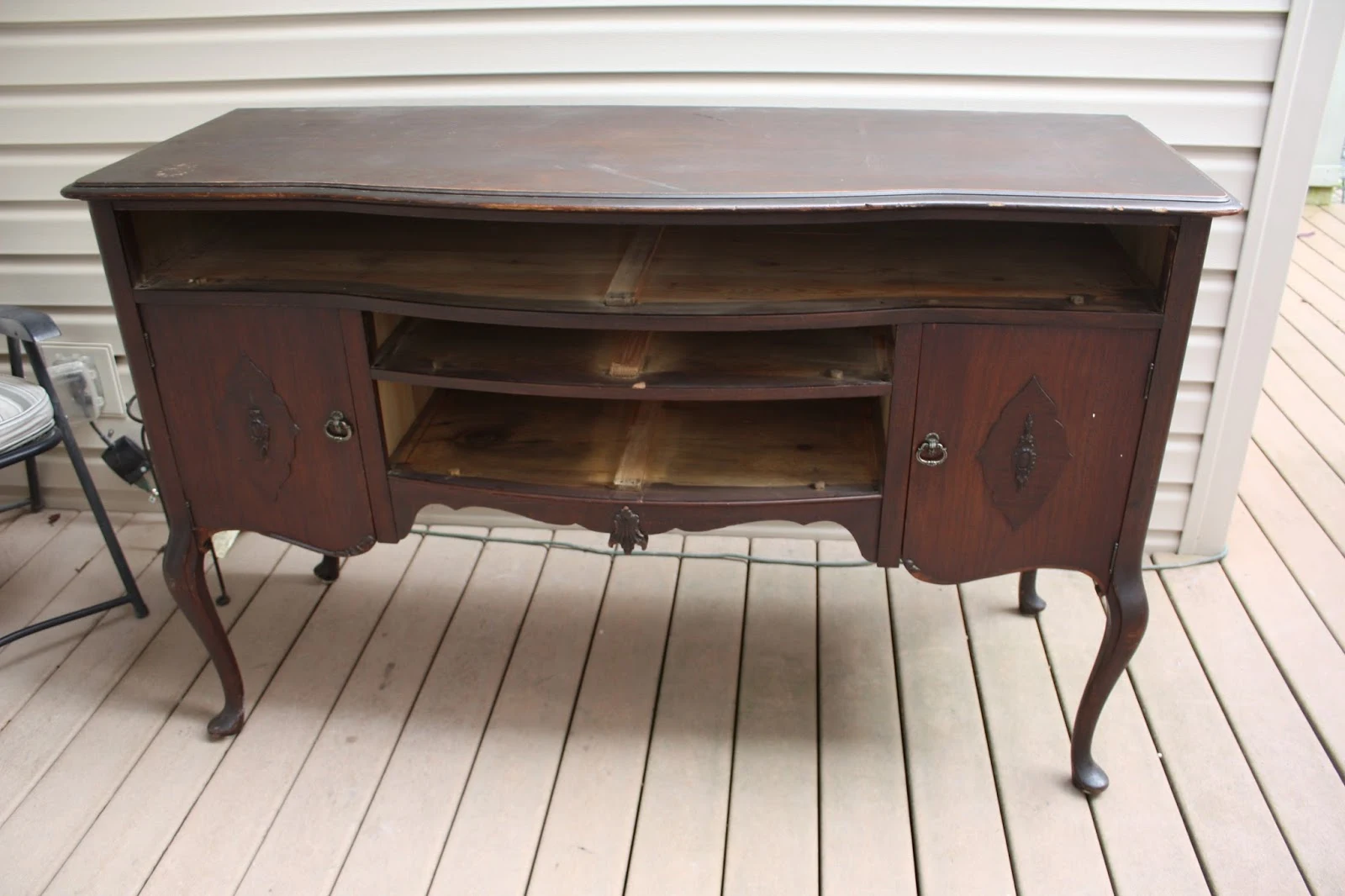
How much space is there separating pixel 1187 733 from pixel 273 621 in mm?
1714

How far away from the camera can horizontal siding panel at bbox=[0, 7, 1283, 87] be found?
6.22ft

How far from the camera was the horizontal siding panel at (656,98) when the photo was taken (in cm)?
193

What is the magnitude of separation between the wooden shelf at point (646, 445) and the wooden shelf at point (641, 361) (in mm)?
144

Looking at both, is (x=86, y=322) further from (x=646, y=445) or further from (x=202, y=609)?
(x=646, y=445)

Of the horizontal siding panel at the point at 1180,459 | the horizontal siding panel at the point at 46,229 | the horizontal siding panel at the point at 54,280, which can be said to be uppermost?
the horizontal siding panel at the point at 46,229

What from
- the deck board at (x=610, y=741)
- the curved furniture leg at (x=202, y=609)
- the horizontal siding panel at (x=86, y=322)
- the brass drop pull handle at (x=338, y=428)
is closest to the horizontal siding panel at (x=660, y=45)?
the horizontal siding panel at (x=86, y=322)

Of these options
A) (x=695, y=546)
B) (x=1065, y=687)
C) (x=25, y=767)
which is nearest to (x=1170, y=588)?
(x=1065, y=687)

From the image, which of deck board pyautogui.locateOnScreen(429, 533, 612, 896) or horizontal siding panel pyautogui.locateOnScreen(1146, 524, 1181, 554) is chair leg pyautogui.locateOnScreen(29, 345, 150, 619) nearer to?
deck board pyautogui.locateOnScreen(429, 533, 612, 896)

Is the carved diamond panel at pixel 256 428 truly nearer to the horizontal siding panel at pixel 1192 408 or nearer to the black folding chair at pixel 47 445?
the black folding chair at pixel 47 445

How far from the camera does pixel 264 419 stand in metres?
1.59

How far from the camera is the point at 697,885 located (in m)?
1.59

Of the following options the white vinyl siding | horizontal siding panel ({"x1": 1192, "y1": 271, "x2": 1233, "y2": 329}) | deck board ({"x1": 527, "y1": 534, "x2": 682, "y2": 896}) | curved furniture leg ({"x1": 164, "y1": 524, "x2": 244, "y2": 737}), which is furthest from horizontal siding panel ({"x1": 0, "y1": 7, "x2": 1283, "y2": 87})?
deck board ({"x1": 527, "y1": 534, "x2": 682, "y2": 896})

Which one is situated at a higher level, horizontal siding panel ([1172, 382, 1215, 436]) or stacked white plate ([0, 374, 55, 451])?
stacked white plate ([0, 374, 55, 451])

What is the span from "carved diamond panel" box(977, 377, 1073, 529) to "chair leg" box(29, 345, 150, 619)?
1.63 metres
